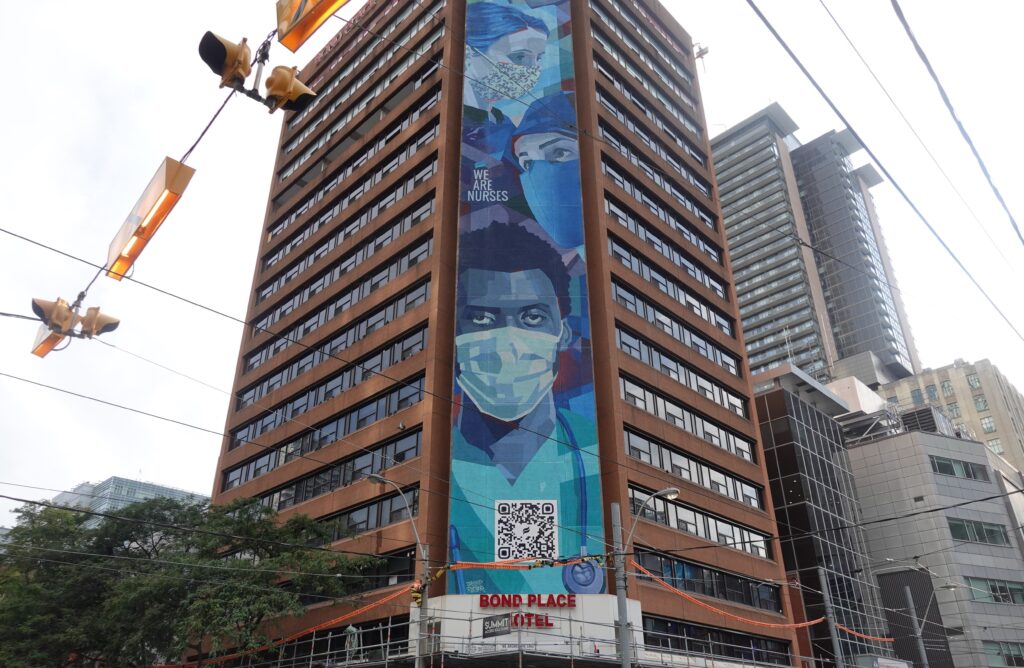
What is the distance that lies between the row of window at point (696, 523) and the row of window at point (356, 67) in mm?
38650

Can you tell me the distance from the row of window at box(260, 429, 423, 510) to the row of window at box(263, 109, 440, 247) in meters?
20.7

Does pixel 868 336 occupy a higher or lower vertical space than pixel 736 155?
lower

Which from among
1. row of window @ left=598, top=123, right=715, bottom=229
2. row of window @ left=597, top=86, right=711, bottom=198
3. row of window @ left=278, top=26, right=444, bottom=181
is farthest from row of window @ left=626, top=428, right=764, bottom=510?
row of window @ left=278, top=26, right=444, bottom=181

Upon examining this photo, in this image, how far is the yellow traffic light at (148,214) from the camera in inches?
395

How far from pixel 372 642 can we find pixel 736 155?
481 ft

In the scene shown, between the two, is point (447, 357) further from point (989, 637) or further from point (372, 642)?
point (989, 637)

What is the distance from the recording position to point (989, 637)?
62.5m

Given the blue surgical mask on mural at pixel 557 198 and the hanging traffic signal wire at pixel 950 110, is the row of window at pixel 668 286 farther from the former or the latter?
the hanging traffic signal wire at pixel 950 110

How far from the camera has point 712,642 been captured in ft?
129

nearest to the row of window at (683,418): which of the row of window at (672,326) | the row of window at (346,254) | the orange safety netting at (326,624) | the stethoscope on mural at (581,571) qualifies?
the row of window at (672,326)

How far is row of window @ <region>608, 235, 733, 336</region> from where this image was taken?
48844mm

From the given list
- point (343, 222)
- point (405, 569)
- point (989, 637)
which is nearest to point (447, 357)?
point (405, 569)

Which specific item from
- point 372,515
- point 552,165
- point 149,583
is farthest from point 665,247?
point 149,583

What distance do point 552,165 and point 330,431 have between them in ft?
68.2
